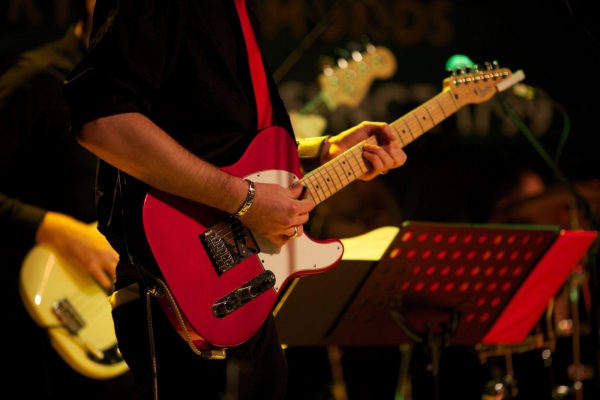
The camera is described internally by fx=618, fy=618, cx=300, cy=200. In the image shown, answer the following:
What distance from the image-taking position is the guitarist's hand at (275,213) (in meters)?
1.56

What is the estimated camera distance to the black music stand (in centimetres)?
202

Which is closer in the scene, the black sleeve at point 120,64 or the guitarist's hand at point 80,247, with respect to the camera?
the black sleeve at point 120,64

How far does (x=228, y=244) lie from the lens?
1.57 metres

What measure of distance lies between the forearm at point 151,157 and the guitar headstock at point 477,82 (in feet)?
3.91

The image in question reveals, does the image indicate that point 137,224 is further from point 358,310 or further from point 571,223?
point 571,223

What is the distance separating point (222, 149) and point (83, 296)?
44.6 inches

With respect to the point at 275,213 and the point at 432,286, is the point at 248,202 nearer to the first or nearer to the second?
the point at 275,213

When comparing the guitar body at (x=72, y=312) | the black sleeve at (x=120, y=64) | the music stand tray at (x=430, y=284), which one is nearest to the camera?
the black sleeve at (x=120, y=64)

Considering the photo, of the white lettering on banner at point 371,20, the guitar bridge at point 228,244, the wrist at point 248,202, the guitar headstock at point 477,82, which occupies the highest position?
the white lettering on banner at point 371,20

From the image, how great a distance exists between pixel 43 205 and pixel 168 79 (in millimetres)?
1333

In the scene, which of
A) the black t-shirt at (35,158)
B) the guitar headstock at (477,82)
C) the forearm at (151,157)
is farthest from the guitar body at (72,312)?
the guitar headstock at (477,82)

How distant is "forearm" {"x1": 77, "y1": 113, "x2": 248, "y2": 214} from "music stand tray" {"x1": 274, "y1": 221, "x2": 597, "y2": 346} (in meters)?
0.59

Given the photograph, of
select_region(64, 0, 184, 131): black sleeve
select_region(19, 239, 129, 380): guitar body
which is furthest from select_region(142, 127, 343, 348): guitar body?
select_region(19, 239, 129, 380): guitar body

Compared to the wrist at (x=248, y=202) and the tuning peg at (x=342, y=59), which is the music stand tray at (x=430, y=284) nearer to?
the wrist at (x=248, y=202)
